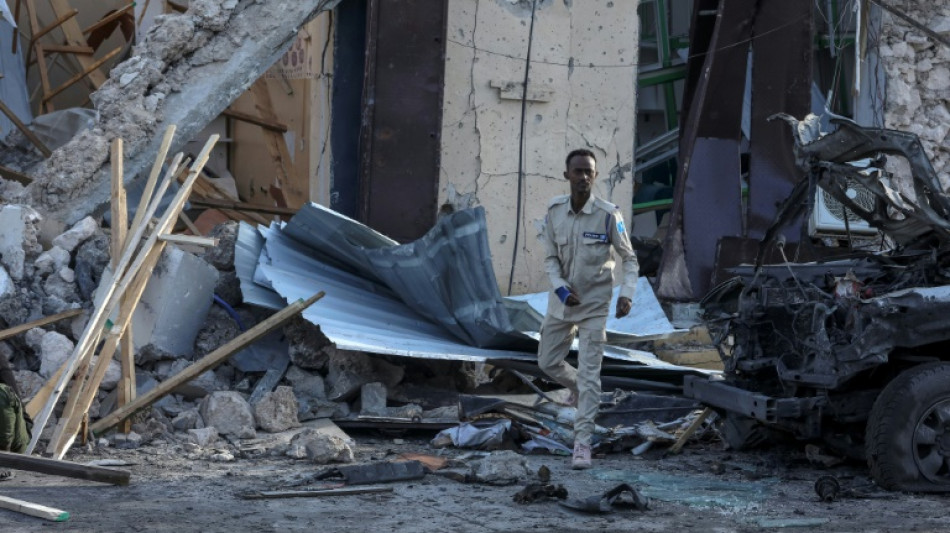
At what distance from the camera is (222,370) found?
32.0ft

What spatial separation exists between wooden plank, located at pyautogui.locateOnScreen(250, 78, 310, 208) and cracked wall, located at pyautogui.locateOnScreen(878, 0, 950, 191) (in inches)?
250

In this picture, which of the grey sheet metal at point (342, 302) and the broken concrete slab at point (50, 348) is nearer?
the broken concrete slab at point (50, 348)

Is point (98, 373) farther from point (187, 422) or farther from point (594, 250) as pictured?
point (594, 250)

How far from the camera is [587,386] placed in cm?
798

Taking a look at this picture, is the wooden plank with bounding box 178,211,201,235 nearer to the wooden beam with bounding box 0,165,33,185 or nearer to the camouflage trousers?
the wooden beam with bounding box 0,165,33,185

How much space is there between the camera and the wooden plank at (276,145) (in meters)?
15.4

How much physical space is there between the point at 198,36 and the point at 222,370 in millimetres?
2698

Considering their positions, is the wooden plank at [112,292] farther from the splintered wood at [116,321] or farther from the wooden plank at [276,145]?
the wooden plank at [276,145]

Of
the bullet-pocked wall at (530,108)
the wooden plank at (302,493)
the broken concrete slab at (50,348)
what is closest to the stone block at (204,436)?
Answer: the broken concrete slab at (50,348)

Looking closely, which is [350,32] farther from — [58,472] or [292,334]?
[58,472]

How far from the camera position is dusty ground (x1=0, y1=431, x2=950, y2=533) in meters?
6.21

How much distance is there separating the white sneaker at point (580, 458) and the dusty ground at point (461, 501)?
96mm

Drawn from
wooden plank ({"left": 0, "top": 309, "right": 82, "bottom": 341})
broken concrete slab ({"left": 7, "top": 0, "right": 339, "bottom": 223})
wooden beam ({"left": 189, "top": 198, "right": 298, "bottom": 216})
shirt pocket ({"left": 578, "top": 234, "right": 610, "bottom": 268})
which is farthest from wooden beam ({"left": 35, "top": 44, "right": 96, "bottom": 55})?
shirt pocket ({"left": 578, "top": 234, "right": 610, "bottom": 268})

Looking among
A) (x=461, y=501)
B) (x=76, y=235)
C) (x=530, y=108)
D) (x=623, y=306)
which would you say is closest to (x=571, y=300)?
(x=623, y=306)
